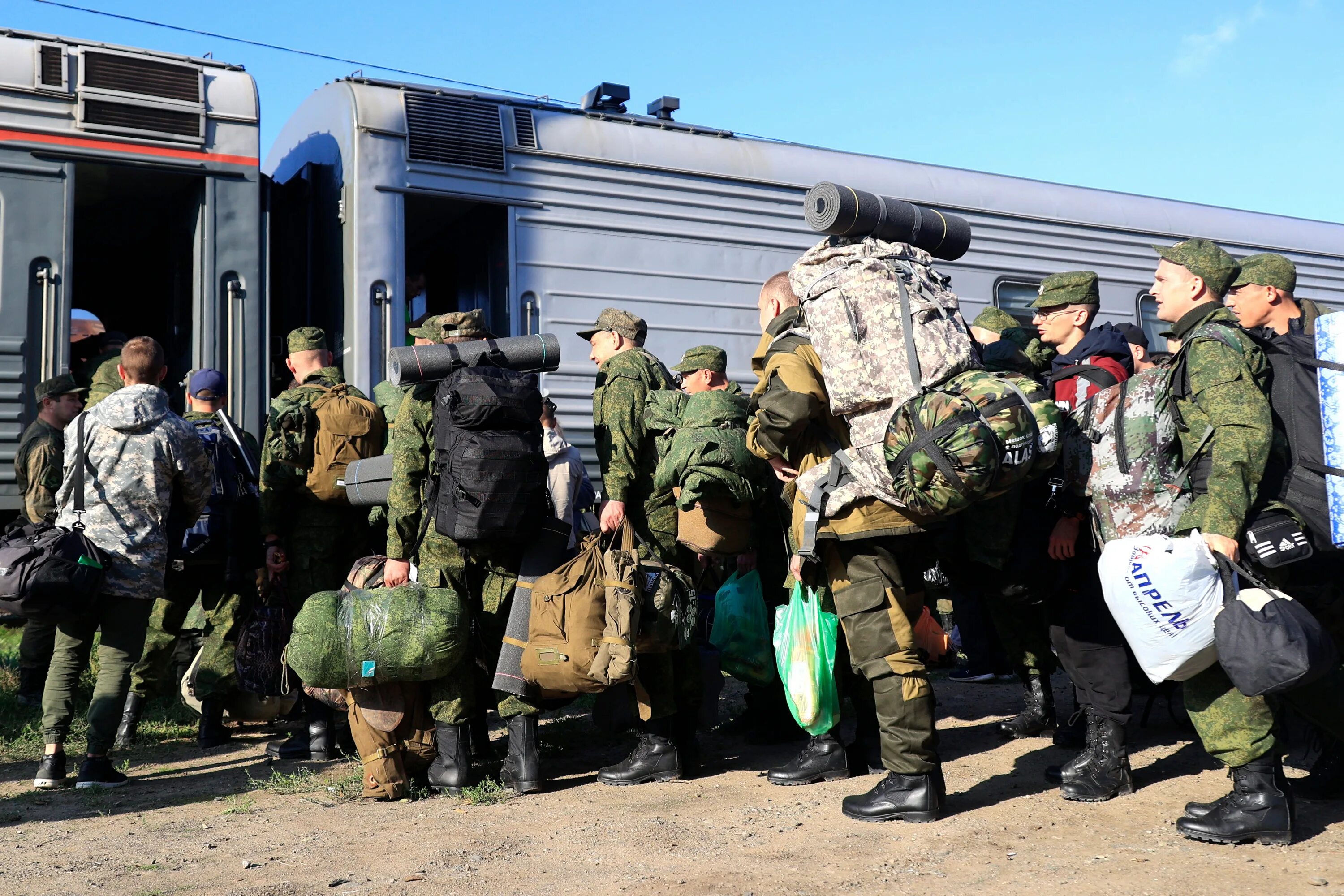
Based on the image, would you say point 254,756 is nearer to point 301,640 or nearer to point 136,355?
point 301,640

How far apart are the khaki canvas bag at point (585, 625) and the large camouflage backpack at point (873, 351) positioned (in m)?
0.72

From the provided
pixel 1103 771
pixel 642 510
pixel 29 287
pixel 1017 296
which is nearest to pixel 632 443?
pixel 642 510

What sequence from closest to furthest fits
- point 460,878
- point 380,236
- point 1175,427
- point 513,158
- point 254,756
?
point 460,878 < point 1175,427 < point 254,756 < point 380,236 < point 513,158

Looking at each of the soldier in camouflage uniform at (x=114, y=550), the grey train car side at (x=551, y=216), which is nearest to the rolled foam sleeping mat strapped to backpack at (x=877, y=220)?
the soldier in camouflage uniform at (x=114, y=550)

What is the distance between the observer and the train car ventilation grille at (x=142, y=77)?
→ 6090mm

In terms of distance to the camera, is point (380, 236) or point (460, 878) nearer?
point (460, 878)

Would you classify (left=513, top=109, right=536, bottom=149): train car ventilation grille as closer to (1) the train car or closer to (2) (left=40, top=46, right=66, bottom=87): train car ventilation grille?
(1) the train car

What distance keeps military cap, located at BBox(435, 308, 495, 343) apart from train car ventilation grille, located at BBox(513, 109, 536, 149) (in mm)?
2492

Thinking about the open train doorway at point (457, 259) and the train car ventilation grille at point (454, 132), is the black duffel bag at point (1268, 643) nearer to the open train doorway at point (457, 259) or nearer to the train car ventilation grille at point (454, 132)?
the open train doorway at point (457, 259)

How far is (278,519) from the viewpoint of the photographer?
5.36 m

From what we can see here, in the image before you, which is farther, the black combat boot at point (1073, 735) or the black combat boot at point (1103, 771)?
the black combat boot at point (1073, 735)

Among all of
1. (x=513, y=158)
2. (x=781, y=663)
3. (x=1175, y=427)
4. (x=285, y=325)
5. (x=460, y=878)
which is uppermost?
(x=513, y=158)

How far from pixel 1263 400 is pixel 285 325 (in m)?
5.38

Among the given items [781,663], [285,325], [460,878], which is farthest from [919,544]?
[285,325]
